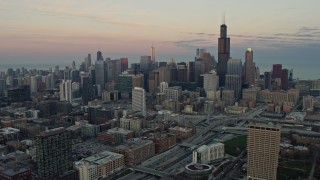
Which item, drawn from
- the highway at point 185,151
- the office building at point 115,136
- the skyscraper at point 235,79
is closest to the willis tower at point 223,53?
the skyscraper at point 235,79

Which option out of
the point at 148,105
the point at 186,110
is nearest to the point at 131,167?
the point at 186,110

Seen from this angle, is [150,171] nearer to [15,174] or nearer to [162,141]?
[162,141]

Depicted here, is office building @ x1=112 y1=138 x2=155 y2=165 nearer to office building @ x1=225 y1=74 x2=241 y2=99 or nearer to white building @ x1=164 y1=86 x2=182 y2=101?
white building @ x1=164 y1=86 x2=182 y2=101

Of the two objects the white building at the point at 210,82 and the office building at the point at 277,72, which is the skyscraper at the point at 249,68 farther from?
the white building at the point at 210,82

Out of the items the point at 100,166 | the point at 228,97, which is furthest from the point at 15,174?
the point at 228,97

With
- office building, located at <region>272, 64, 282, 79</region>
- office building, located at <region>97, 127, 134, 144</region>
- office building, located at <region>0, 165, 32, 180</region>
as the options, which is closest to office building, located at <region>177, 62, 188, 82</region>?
office building, located at <region>272, 64, 282, 79</region>
